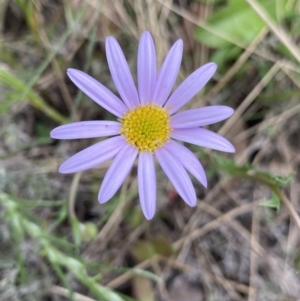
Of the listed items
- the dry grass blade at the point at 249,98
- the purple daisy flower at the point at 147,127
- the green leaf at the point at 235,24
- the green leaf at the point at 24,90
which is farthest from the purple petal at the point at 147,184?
the green leaf at the point at 235,24

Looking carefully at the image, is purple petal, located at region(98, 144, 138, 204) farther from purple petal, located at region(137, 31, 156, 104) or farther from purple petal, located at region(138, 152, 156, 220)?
purple petal, located at region(137, 31, 156, 104)

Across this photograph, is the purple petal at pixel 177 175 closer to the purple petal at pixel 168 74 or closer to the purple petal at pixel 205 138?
the purple petal at pixel 205 138

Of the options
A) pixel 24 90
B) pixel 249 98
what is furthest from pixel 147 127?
pixel 249 98

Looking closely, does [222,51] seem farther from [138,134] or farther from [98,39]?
[138,134]

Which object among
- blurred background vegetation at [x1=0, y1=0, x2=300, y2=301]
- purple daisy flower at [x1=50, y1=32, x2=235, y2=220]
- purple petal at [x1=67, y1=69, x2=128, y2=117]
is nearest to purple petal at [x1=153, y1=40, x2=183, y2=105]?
purple daisy flower at [x1=50, y1=32, x2=235, y2=220]

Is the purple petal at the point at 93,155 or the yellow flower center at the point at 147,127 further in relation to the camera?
the yellow flower center at the point at 147,127

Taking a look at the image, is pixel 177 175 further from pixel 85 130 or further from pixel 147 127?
pixel 85 130

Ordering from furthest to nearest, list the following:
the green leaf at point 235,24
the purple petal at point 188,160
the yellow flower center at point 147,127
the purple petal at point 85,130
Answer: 1. the green leaf at point 235,24
2. the yellow flower center at point 147,127
3. the purple petal at point 188,160
4. the purple petal at point 85,130
